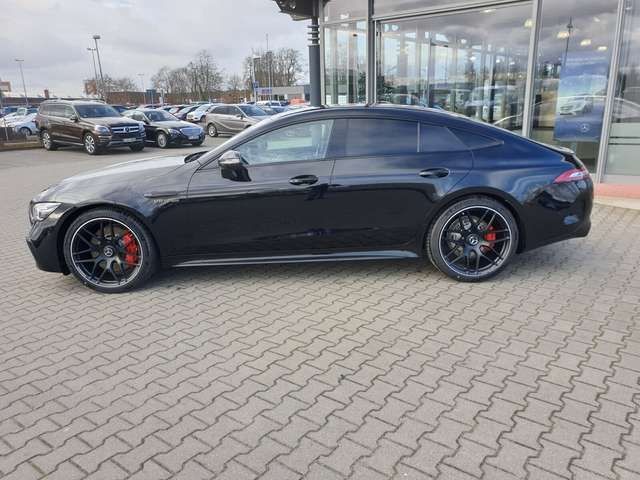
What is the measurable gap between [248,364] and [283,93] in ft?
226

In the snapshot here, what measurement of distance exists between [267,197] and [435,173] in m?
1.45

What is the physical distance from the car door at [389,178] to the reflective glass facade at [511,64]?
5437 mm

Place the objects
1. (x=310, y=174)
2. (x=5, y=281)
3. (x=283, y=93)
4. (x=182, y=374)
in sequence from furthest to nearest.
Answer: (x=283, y=93) < (x=5, y=281) < (x=310, y=174) < (x=182, y=374)

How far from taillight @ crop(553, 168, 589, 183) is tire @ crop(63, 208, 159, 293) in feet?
11.8

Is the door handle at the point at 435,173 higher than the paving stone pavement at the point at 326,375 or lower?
higher

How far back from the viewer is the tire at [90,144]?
667 inches

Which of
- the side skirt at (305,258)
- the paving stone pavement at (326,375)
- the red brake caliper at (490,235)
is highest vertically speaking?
the red brake caliper at (490,235)

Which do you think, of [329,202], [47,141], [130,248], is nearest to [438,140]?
[329,202]

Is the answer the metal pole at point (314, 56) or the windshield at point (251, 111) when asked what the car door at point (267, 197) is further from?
the windshield at point (251, 111)

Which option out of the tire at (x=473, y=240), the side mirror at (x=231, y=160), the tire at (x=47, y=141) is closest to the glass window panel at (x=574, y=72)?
the tire at (x=473, y=240)

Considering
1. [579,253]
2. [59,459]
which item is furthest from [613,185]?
[59,459]

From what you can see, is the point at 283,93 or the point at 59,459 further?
the point at 283,93

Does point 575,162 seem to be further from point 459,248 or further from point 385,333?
point 385,333

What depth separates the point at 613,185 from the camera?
8297 mm
